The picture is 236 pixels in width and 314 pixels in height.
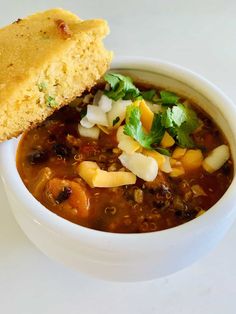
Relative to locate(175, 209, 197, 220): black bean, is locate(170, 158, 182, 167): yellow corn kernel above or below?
above

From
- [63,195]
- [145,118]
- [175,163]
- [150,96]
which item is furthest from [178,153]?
[63,195]

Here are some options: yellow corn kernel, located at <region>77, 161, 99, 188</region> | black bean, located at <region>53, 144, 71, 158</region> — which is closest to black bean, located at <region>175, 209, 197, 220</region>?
yellow corn kernel, located at <region>77, 161, 99, 188</region>

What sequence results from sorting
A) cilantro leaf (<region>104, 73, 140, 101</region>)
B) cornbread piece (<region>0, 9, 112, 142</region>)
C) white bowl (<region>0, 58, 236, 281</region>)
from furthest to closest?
cilantro leaf (<region>104, 73, 140, 101</region>) → cornbread piece (<region>0, 9, 112, 142</region>) → white bowl (<region>0, 58, 236, 281</region>)

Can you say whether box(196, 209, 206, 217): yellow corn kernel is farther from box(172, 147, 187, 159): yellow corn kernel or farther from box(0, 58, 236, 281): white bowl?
box(172, 147, 187, 159): yellow corn kernel

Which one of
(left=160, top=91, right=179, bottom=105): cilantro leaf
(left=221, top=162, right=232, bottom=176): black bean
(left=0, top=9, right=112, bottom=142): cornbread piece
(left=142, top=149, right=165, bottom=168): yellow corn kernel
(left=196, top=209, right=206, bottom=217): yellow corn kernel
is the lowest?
(left=196, top=209, right=206, bottom=217): yellow corn kernel

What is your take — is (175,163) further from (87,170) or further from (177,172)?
(87,170)

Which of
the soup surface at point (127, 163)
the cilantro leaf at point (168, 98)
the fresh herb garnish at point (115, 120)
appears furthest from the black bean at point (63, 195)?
the cilantro leaf at point (168, 98)

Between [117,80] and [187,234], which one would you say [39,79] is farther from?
[187,234]
